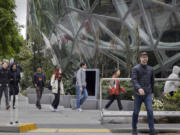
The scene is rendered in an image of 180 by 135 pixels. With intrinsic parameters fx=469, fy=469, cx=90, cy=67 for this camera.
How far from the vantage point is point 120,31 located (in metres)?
20.4

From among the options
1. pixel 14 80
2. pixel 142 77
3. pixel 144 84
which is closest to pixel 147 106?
pixel 144 84

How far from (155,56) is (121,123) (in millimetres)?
8567

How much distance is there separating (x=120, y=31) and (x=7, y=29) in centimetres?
1622

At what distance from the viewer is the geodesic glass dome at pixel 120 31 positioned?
19.1 meters

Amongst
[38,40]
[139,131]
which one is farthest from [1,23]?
[139,131]

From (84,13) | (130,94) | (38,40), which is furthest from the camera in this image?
(38,40)

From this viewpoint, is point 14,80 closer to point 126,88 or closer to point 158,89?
point 126,88

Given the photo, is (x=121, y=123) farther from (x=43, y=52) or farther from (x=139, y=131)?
(x=43, y=52)

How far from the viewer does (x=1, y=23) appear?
112ft

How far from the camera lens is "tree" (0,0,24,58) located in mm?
34031

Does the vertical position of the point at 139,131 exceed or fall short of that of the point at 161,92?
it falls short

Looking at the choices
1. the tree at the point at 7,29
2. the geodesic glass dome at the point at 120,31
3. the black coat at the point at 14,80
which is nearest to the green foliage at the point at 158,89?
the black coat at the point at 14,80

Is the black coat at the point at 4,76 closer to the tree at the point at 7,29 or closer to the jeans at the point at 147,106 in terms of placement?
the jeans at the point at 147,106

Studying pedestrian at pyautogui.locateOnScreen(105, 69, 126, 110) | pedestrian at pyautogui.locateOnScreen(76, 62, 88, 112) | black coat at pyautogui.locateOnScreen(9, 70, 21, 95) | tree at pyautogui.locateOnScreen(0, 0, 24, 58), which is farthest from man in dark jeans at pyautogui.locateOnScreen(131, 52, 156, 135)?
tree at pyautogui.locateOnScreen(0, 0, 24, 58)
